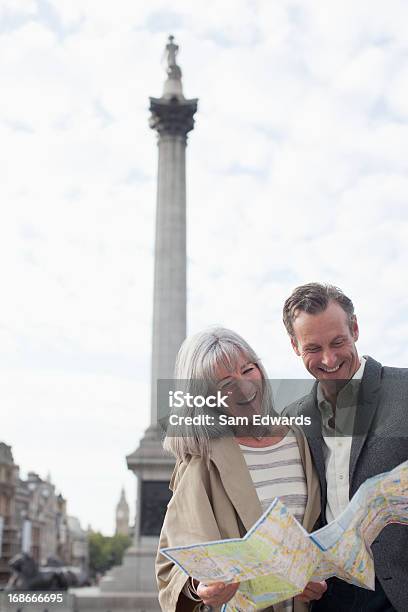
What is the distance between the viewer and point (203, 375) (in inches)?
138

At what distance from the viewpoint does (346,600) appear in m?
3.47

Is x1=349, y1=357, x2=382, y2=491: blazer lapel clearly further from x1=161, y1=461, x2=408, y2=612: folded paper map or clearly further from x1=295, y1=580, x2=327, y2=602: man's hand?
x1=295, y1=580, x2=327, y2=602: man's hand

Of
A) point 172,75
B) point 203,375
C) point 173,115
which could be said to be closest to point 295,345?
point 203,375

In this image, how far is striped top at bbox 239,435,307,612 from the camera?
3.41 m

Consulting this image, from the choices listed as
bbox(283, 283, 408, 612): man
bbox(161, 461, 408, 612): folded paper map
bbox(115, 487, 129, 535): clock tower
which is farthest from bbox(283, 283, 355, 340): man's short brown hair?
bbox(115, 487, 129, 535): clock tower

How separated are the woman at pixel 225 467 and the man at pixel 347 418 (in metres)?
0.15

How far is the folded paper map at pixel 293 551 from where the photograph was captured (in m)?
2.68

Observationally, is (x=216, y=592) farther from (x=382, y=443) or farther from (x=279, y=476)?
(x=382, y=443)

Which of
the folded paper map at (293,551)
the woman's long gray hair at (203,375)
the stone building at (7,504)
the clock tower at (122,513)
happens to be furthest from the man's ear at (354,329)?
the clock tower at (122,513)

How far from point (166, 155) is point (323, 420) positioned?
25972mm

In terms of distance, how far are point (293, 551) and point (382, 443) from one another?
1004 mm

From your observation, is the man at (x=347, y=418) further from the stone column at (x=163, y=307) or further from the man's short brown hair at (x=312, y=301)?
the stone column at (x=163, y=307)

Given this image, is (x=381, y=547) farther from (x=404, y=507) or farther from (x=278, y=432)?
(x=278, y=432)

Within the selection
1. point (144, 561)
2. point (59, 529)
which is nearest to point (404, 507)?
point (144, 561)
